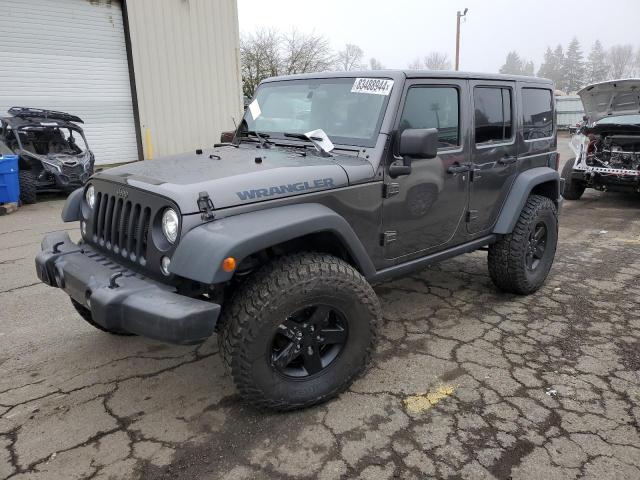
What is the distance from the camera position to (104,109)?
12172 millimetres

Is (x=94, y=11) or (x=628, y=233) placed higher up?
(x=94, y=11)

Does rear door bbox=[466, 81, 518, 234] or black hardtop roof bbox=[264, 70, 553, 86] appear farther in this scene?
rear door bbox=[466, 81, 518, 234]

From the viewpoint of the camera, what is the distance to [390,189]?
3.00 meters

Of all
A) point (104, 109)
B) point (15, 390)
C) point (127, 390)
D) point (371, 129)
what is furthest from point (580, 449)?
point (104, 109)

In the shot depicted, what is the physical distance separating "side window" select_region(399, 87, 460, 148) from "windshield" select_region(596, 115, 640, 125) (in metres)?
6.16

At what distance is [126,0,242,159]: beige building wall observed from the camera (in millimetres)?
12406

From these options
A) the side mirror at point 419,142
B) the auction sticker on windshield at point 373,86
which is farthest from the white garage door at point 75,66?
the side mirror at point 419,142

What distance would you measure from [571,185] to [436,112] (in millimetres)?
6605

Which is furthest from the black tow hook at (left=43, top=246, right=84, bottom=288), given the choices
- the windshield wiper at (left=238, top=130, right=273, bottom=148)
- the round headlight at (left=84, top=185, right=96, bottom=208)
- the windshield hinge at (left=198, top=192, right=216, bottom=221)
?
the windshield wiper at (left=238, top=130, right=273, bottom=148)

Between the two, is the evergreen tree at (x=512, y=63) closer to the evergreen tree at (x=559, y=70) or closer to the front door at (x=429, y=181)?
the evergreen tree at (x=559, y=70)

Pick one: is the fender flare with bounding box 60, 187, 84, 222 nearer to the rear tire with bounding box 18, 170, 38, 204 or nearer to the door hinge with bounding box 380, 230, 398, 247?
the door hinge with bounding box 380, 230, 398, 247

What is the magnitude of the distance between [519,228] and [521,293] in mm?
597

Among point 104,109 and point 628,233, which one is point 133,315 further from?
point 104,109

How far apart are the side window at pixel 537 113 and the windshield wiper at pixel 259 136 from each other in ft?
7.12
